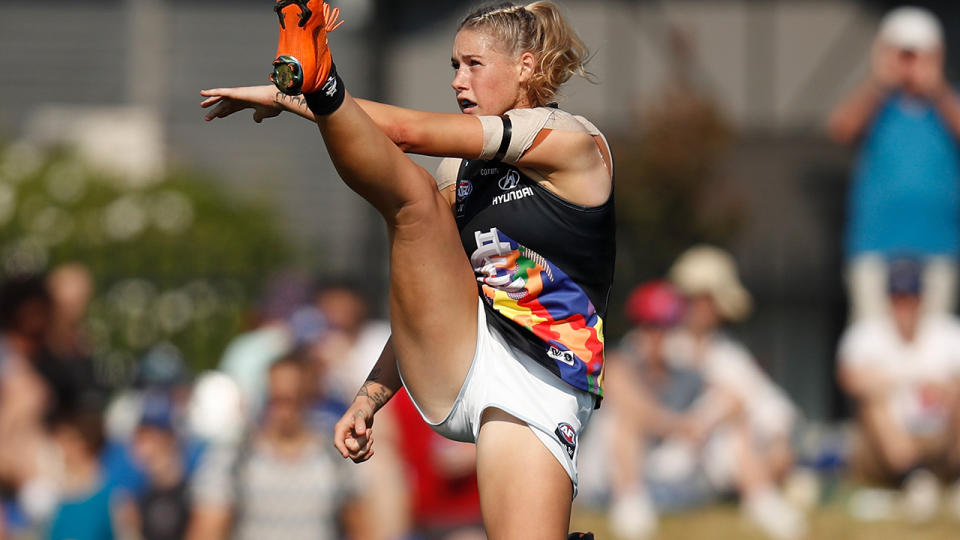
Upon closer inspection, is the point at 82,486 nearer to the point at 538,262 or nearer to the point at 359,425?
the point at 359,425

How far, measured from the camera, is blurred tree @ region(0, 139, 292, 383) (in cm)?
1094

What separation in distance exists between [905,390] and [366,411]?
5.16 metres

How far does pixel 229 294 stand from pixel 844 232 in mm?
6418

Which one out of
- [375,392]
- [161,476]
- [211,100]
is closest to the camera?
[211,100]

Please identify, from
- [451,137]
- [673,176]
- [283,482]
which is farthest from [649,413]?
[673,176]

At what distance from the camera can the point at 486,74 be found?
3.78m

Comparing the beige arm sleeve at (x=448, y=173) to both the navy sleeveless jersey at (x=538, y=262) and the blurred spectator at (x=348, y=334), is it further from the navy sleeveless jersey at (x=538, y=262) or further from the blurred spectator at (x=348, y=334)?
the blurred spectator at (x=348, y=334)

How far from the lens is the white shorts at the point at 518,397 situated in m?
3.71

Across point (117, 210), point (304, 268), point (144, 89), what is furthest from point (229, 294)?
point (144, 89)

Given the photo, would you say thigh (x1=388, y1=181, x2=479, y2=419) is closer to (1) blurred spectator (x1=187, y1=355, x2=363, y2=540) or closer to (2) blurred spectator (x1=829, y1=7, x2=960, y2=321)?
(1) blurred spectator (x1=187, y1=355, x2=363, y2=540)

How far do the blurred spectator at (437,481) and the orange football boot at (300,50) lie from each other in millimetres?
3731

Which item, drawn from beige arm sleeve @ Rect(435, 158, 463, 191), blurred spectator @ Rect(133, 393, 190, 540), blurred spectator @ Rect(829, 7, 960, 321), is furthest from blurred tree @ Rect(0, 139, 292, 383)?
beige arm sleeve @ Rect(435, 158, 463, 191)

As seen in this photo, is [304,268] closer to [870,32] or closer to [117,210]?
[117,210]

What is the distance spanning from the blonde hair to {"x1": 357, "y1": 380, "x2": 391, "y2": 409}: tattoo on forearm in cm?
85
